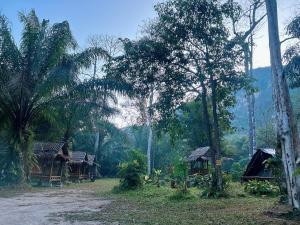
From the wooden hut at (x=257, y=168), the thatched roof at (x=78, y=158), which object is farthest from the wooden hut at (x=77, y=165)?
the wooden hut at (x=257, y=168)

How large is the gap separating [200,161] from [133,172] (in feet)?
52.7

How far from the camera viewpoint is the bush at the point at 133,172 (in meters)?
20.8

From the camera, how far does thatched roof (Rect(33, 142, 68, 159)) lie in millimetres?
28750

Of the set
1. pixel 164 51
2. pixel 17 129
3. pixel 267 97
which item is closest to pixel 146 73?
pixel 164 51

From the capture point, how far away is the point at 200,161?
35.7 meters

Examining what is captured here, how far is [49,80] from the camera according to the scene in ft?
60.9

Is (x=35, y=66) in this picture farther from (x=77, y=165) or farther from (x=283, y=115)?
(x=77, y=165)

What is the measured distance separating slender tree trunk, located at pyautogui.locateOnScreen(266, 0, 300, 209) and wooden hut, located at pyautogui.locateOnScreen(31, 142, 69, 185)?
73.7 ft

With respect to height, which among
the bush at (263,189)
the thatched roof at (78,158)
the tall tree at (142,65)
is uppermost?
the tall tree at (142,65)

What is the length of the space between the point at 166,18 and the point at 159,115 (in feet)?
14.6

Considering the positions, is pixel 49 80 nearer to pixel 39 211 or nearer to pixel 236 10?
pixel 39 211

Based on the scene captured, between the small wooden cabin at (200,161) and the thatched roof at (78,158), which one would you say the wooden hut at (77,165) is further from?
the small wooden cabin at (200,161)

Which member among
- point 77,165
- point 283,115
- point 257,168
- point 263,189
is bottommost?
point 263,189

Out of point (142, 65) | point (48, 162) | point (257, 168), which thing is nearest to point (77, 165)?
point (48, 162)
